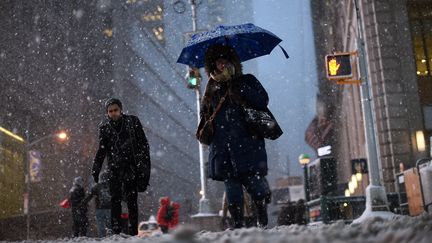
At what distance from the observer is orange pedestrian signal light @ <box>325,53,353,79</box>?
12.6 m

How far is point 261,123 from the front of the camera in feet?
16.9

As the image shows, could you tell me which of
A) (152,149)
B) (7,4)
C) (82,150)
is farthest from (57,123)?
(152,149)

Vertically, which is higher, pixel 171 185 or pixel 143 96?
pixel 143 96

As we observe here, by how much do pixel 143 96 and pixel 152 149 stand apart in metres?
6.20

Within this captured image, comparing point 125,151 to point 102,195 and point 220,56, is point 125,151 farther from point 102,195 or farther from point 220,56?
point 102,195

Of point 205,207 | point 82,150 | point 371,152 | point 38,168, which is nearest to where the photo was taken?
point 371,152

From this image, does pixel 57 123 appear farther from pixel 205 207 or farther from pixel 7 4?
pixel 205 207

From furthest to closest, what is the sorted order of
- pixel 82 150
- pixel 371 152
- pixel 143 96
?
1. pixel 143 96
2. pixel 82 150
3. pixel 371 152

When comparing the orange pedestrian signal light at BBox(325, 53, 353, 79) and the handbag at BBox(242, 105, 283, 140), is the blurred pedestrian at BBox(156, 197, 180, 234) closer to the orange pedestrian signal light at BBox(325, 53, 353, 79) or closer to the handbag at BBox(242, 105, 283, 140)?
the orange pedestrian signal light at BBox(325, 53, 353, 79)

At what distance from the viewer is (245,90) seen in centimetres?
523

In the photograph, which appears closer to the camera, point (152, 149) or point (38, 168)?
point (38, 168)

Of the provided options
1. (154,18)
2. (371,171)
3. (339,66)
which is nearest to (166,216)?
(371,171)

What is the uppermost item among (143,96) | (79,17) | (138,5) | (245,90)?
(138,5)

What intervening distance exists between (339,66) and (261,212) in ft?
26.3
